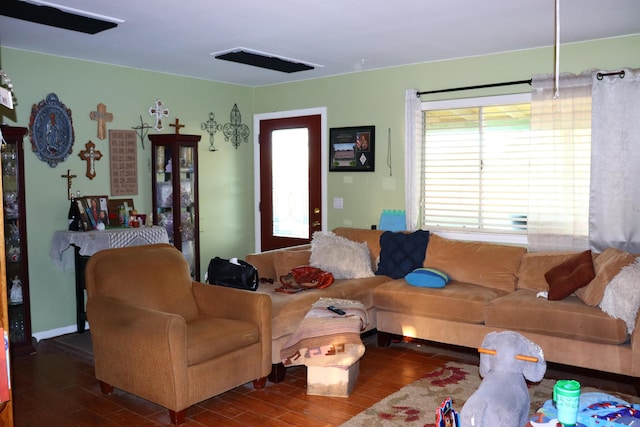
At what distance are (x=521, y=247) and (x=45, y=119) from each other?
4.24 meters

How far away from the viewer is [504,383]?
8.07ft

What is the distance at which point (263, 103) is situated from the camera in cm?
671

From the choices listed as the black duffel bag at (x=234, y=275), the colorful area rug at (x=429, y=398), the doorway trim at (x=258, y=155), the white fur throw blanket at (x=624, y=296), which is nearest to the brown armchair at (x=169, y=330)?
the black duffel bag at (x=234, y=275)

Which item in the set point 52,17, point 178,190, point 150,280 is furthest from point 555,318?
point 52,17

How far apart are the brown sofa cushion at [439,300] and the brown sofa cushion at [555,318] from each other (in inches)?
4.3

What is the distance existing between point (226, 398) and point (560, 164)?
10.6 ft

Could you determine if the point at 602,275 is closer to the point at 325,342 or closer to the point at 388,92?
the point at 325,342

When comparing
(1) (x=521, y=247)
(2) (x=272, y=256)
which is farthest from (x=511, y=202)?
(2) (x=272, y=256)

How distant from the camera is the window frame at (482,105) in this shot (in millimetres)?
4969

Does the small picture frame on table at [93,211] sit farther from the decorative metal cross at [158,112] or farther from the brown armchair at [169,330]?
the brown armchair at [169,330]

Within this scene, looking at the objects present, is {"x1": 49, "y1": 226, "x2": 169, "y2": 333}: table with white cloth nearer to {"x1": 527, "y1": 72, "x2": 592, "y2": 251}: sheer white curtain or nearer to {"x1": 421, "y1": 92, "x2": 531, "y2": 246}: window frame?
{"x1": 421, "y1": 92, "x2": 531, "y2": 246}: window frame

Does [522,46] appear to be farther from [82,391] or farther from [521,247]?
[82,391]

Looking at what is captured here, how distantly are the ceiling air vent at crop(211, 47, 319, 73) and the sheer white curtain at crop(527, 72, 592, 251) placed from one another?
84.9 inches

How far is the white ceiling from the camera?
359cm
